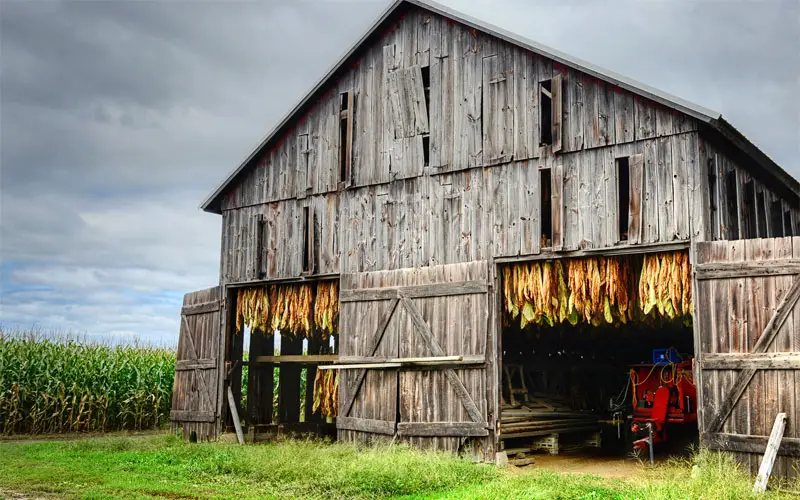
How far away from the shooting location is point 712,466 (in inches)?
495

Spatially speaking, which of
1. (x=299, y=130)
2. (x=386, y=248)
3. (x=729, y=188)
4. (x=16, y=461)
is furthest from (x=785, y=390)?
(x=16, y=461)

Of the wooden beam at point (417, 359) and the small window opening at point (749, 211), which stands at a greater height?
the small window opening at point (749, 211)

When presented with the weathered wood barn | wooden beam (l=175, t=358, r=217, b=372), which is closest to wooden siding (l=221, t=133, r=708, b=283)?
the weathered wood barn

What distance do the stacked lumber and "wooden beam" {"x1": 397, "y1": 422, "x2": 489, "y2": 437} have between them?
571 millimetres

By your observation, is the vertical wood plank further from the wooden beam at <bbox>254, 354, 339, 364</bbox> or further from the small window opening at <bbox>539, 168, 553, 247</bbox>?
the wooden beam at <bbox>254, 354, 339, 364</bbox>

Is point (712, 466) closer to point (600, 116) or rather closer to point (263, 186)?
point (600, 116)

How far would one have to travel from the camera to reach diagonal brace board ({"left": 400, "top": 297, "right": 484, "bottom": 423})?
16234mm

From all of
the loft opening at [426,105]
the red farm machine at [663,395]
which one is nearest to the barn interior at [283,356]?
the loft opening at [426,105]

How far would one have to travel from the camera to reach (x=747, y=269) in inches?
523

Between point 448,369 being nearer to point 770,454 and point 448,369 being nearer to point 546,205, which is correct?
point 546,205

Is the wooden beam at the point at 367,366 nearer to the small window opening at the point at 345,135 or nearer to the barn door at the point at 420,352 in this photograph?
the barn door at the point at 420,352

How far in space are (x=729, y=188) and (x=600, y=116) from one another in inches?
117

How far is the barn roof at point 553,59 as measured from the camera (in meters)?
14.1

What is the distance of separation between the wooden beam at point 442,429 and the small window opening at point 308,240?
15.9 ft
